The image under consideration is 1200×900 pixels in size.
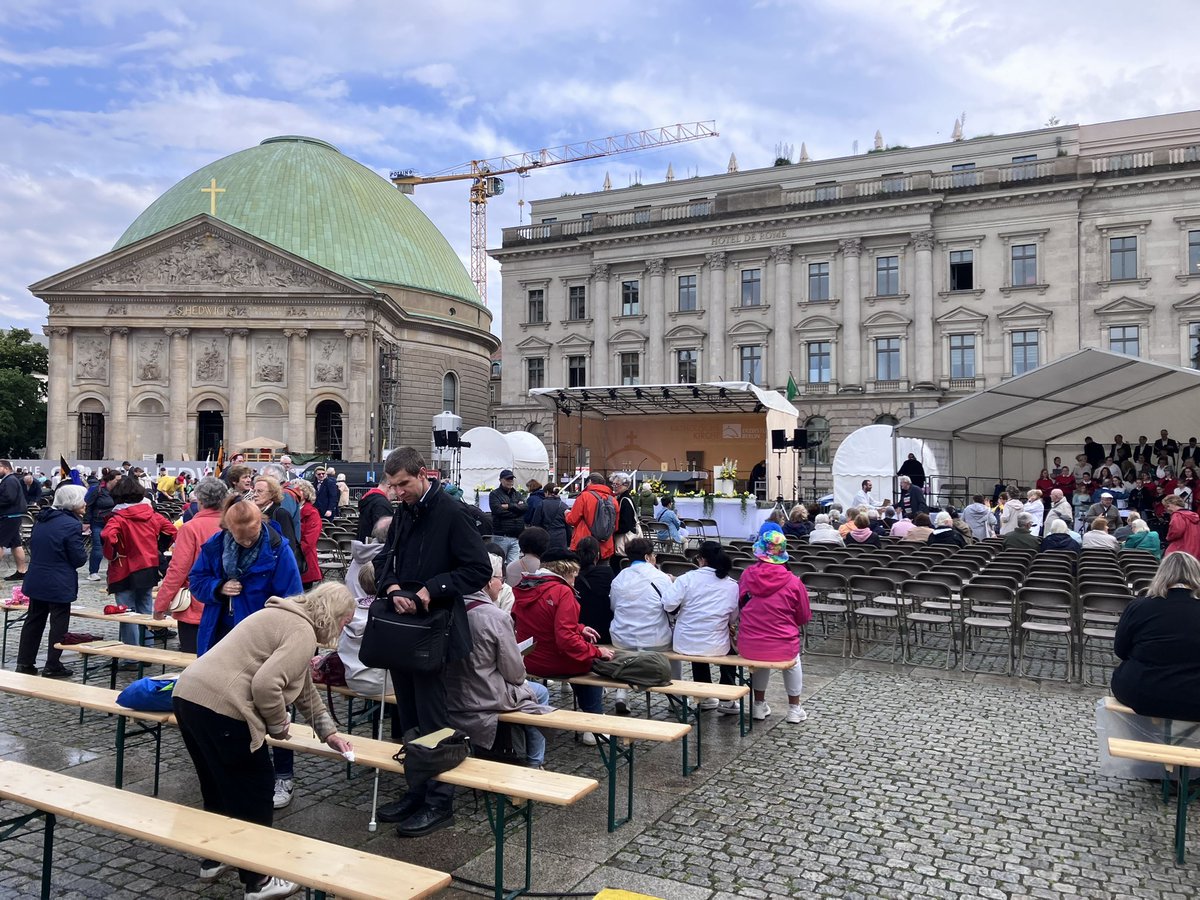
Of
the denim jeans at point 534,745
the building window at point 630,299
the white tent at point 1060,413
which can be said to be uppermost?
the building window at point 630,299

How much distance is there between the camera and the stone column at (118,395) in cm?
4634

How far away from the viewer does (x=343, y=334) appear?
4753 cm

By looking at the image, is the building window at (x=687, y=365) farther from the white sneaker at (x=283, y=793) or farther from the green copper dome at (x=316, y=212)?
the white sneaker at (x=283, y=793)

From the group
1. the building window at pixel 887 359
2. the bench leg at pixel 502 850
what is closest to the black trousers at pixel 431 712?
the bench leg at pixel 502 850

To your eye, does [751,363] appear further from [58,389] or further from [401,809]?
[401,809]

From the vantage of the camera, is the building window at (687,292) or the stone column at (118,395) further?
the building window at (687,292)

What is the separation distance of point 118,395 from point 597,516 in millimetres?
44040

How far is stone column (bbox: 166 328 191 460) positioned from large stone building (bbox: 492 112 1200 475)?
17172 millimetres

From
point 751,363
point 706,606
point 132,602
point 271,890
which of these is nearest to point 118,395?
point 751,363

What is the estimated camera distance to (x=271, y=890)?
409 cm

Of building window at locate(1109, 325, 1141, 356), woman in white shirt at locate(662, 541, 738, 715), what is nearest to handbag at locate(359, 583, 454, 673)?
woman in white shirt at locate(662, 541, 738, 715)

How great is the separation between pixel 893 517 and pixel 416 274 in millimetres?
45562

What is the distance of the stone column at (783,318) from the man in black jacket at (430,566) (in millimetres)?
41391

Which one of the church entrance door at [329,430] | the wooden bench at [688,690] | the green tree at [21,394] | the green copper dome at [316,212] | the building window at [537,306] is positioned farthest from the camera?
the green tree at [21,394]
